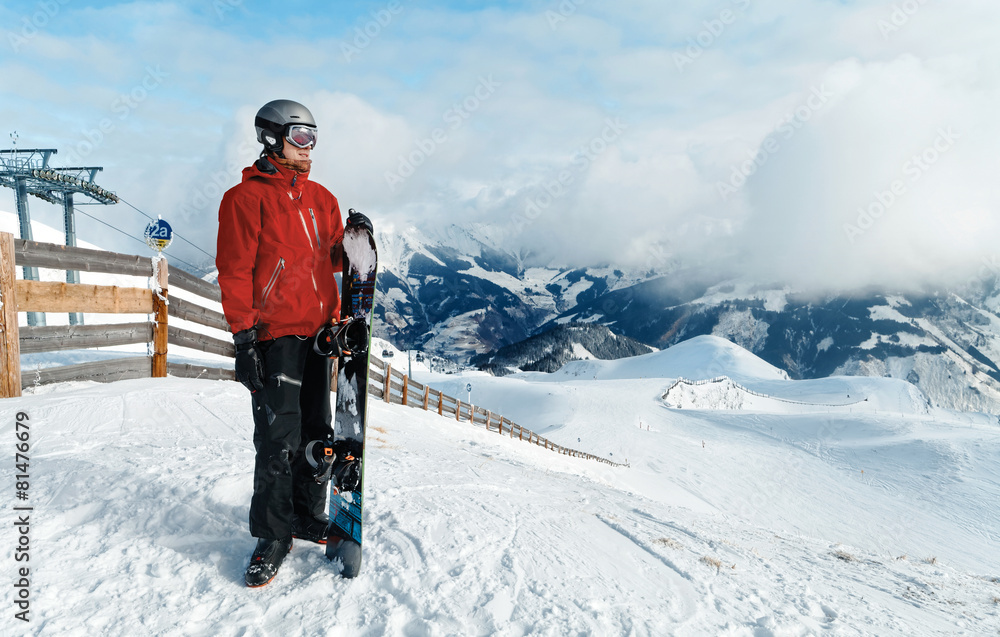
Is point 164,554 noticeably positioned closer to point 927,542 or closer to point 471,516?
point 471,516

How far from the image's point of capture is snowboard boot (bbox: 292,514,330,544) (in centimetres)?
294

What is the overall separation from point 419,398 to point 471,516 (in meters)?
10.5

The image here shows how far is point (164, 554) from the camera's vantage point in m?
2.65

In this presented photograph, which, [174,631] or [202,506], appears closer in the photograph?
[174,631]

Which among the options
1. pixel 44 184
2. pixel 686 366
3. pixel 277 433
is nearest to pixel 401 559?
pixel 277 433

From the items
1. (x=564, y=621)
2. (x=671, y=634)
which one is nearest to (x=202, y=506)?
(x=564, y=621)

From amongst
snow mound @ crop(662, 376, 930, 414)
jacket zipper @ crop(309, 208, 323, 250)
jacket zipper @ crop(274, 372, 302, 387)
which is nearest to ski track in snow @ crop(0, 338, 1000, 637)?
jacket zipper @ crop(274, 372, 302, 387)

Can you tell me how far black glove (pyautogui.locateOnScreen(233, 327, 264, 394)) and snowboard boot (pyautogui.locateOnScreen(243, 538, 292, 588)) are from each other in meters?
0.86

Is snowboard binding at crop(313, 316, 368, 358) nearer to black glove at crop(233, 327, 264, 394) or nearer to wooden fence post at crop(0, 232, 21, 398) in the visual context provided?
black glove at crop(233, 327, 264, 394)

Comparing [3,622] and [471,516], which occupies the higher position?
[3,622]

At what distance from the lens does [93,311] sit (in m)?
6.01

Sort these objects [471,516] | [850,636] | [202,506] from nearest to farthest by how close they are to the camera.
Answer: [850,636]
[202,506]
[471,516]

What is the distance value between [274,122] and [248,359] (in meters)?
1.40

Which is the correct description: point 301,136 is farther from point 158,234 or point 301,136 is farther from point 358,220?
point 158,234
